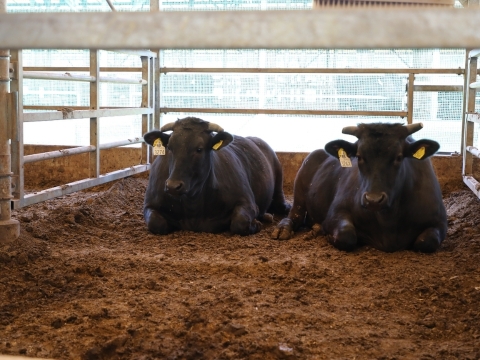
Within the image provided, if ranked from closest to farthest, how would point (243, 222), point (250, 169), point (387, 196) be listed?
point (387, 196), point (243, 222), point (250, 169)

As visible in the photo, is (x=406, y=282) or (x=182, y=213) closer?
(x=406, y=282)

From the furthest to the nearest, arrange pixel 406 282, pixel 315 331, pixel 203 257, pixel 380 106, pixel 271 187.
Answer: pixel 380 106 < pixel 271 187 < pixel 203 257 < pixel 406 282 < pixel 315 331

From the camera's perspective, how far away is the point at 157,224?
5988mm

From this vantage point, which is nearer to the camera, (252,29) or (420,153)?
(252,29)

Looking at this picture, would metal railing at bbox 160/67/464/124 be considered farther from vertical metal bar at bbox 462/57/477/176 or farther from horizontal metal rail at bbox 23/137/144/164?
horizontal metal rail at bbox 23/137/144/164

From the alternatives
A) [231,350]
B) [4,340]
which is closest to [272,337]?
[231,350]

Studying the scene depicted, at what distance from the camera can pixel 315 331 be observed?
3344mm

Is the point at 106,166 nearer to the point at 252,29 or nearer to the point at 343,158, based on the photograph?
the point at 343,158

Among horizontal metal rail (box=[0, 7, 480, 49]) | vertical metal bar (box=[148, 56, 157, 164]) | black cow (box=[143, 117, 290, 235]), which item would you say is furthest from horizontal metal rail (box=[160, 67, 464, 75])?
horizontal metal rail (box=[0, 7, 480, 49])

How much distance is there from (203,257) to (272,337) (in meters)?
1.87

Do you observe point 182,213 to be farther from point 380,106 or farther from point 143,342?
point 380,106

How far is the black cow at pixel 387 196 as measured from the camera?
5098 millimetres

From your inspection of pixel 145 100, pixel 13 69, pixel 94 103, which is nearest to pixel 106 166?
pixel 145 100

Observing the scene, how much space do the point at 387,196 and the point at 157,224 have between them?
2228 millimetres
